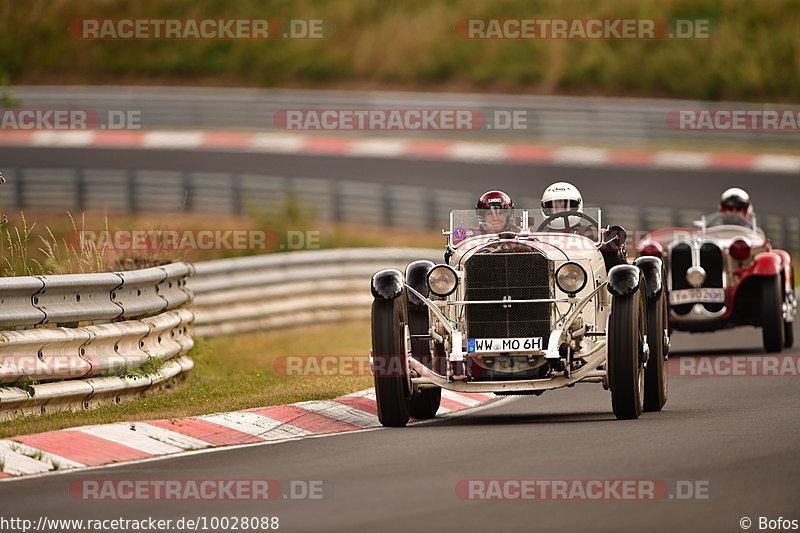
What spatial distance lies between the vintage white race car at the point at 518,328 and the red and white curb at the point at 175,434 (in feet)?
1.89

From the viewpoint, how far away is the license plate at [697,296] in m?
16.1

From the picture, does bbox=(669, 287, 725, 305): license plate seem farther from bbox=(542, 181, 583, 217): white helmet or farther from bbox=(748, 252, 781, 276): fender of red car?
bbox=(542, 181, 583, 217): white helmet

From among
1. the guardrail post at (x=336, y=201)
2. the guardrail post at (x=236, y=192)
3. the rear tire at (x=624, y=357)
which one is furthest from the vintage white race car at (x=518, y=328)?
the guardrail post at (x=336, y=201)

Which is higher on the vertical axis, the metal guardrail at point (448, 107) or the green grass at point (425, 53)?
the green grass at point (425, 53)

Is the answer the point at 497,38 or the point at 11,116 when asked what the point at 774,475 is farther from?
the point at 497,38

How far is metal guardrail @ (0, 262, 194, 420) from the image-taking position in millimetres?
10344

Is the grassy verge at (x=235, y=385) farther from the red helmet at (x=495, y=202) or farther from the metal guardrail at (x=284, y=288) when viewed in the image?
the red helmet at (x=495, y=202)

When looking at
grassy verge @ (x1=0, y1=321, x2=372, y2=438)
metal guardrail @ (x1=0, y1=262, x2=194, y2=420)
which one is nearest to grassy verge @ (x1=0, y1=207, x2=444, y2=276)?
metal guardrail @ (x1=0, y1=262, x2=194, y2=420)

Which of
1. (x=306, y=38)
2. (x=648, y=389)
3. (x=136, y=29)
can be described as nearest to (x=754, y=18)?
(x=306, y=38)

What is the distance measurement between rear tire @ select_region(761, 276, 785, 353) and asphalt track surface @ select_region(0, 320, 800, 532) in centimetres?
429

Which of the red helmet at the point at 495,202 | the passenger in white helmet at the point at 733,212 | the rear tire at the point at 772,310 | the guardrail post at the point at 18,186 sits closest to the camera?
the red helmet at the point at 495,202

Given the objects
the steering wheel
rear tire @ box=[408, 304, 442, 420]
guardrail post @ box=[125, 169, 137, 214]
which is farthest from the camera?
guardrail post @ box=[125, 169, 137, 214]

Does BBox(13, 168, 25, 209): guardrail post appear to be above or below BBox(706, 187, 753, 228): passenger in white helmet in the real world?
above

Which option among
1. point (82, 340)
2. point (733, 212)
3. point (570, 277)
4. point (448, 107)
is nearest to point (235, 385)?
point (82, 340)
